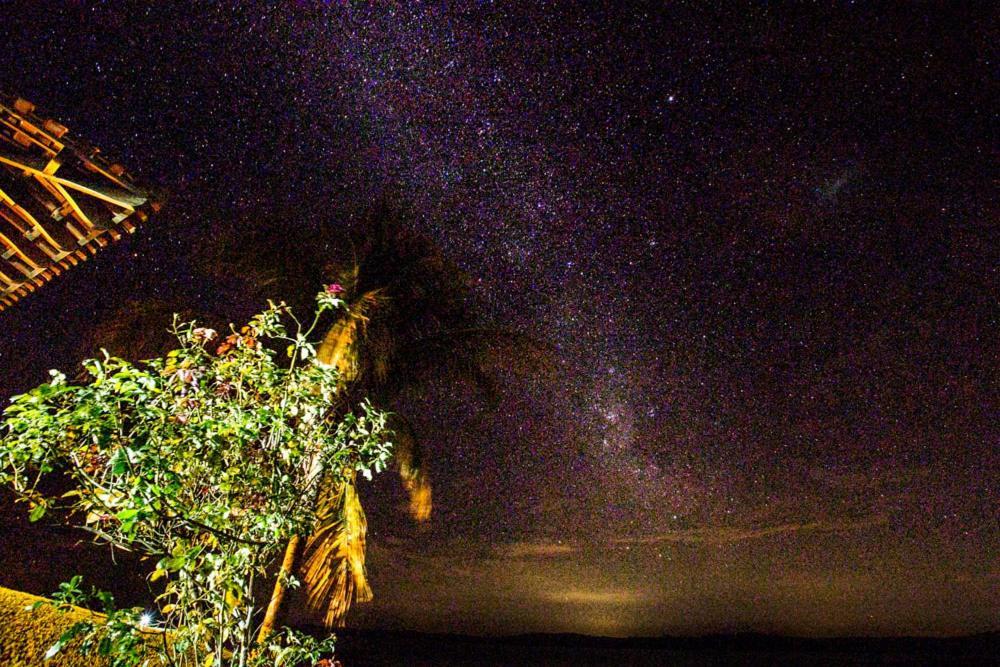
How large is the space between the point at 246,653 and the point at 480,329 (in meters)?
6.28

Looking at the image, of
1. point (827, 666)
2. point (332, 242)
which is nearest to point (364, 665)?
point (827, 666)

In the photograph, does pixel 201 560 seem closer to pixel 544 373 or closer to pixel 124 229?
pixel 124 229

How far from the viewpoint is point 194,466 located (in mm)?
2656

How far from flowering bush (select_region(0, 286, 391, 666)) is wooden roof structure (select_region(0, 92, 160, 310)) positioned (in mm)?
908

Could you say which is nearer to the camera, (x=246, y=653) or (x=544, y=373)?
(x=246, y=653)

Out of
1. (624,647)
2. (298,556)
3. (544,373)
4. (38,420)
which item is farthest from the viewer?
(624,647)

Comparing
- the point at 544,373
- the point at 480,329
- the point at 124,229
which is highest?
the point at 480,329

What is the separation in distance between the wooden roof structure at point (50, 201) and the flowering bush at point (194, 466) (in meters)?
0.91

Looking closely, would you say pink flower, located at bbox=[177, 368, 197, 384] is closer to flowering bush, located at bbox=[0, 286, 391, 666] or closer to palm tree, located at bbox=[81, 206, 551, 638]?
flowering bush, located at bbox=[0, 286, 391, 666]

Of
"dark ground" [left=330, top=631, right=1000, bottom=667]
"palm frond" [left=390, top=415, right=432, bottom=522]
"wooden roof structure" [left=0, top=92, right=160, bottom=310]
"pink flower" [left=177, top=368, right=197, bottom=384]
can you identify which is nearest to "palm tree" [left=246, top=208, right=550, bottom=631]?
"palm frond" [left=390, top=415, right=432, bottom=522]

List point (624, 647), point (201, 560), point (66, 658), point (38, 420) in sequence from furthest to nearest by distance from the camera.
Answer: point (624, 647), point (66, 658), point (201, 560), point (38, 420)

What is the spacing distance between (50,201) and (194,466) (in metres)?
1.80

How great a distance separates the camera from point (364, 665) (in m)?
51.6

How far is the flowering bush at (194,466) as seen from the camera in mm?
2266
